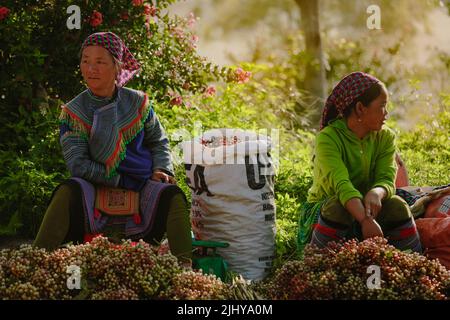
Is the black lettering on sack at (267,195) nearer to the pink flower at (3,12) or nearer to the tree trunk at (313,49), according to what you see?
the pink flower at (3,12)

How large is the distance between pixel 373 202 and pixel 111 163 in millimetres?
1415

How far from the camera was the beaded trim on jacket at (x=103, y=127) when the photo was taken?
4602 mm

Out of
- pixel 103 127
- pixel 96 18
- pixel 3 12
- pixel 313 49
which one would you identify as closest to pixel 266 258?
pixel 103 127

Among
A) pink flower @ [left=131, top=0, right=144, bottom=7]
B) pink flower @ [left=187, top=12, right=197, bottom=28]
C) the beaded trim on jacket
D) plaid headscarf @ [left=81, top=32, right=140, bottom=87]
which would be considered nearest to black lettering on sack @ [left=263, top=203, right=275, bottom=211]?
the beaded trim on jacket

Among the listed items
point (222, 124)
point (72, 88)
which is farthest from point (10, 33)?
point (222, 124)

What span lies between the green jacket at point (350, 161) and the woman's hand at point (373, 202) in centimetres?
8

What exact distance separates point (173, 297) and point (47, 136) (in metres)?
2.50

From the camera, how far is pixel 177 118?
21.4 feet

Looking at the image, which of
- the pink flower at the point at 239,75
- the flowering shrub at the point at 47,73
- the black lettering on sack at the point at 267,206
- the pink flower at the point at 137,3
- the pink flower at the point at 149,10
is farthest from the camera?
the pink flower at the point at 239,75

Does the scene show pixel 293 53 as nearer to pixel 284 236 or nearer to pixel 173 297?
pixel 284 236

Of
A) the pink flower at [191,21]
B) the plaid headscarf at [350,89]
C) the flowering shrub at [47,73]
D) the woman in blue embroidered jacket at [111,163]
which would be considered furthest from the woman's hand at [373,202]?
the pink flower at [191,21]

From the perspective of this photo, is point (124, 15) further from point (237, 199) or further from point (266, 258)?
point (266, 258)

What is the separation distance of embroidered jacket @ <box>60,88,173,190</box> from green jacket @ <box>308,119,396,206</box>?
88cm

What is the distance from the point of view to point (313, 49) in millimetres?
9898
